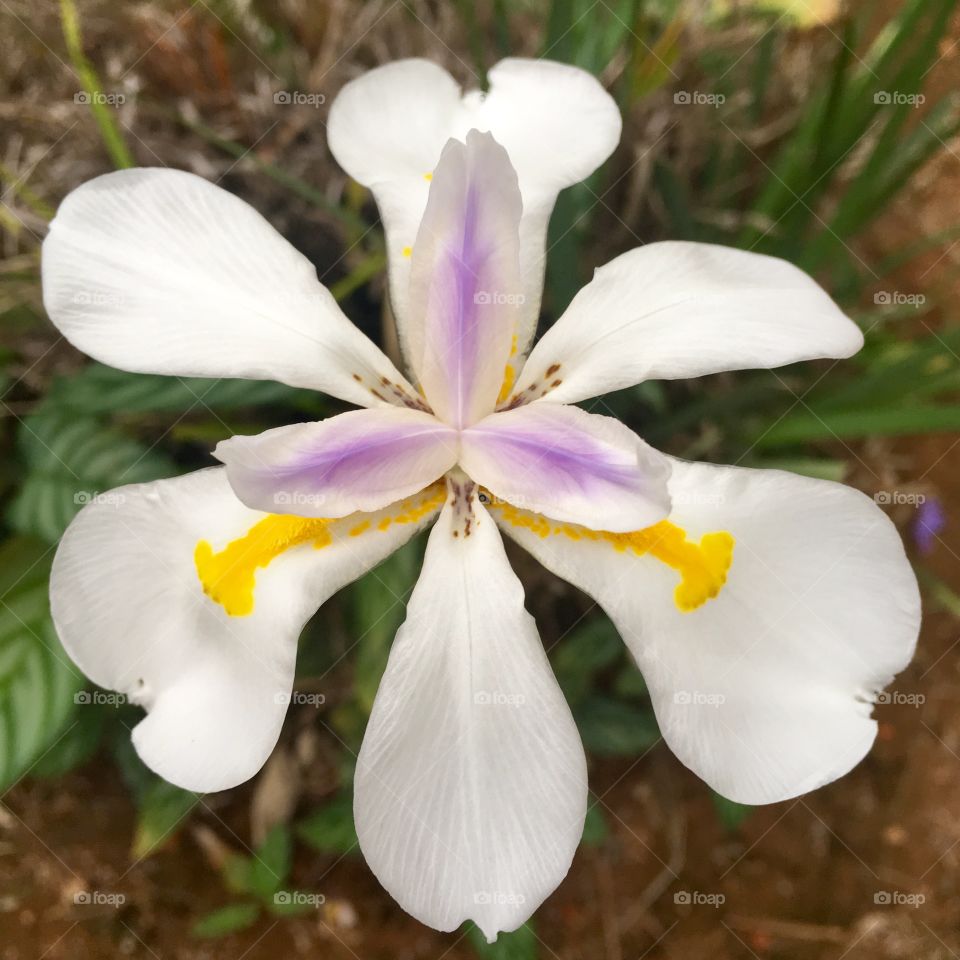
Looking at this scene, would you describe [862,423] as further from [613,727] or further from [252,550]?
[252,550]

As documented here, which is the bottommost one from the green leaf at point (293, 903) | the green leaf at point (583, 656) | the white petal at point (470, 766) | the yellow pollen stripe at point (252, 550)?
the green leaf at point (293, 903)

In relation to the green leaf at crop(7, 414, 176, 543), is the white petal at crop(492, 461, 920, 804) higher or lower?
higher

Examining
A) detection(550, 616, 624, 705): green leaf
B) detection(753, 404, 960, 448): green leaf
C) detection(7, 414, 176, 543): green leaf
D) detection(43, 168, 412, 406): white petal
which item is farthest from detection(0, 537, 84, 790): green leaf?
detection(753, 404, 960, 448): green leaf

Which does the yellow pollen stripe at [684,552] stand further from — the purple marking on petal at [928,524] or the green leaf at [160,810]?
the purple marking on petal at [928,524]

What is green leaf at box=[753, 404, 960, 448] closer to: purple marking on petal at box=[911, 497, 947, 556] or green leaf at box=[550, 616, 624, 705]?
green leaf at box=[550, 616, 624, 705]

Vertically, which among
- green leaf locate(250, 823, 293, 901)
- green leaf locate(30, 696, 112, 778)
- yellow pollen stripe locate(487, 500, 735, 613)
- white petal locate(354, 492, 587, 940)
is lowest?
green leaf locate(250, 823, 293, 901)

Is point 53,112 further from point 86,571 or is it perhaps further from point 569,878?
point 569,878

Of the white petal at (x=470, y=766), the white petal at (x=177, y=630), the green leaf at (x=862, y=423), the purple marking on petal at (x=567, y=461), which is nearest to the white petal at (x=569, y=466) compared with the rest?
the purple marking on petal at (x=567, y=461)
